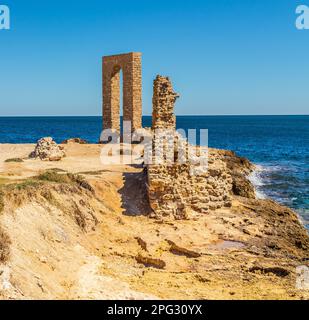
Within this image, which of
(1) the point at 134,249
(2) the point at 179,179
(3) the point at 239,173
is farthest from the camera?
(3) the point at 239,173

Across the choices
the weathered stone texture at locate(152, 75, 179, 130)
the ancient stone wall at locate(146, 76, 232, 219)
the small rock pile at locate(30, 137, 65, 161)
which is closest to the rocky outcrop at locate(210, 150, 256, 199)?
the ancient stone wall at locate(146, 76, 232, 219)

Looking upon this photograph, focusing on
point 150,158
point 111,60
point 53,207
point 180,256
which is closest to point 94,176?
point 150,158

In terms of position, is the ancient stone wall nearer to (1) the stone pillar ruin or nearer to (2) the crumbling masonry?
(2) the crumbling masonry

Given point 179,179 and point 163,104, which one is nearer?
point 179,179

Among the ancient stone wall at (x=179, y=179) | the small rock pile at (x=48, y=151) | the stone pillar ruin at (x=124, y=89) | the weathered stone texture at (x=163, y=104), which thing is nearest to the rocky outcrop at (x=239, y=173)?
the ancient stone wall at (x=179, y=179)

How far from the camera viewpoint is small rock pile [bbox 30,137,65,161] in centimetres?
2225

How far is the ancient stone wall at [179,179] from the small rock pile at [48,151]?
23.7 feet

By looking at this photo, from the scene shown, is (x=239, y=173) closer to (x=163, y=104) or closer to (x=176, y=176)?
(x=163, y=104)

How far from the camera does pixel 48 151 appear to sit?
2261 centimetres

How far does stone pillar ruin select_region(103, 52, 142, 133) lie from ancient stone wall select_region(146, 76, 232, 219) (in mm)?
11367

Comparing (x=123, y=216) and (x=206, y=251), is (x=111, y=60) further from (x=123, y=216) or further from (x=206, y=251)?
(x=206, y=251)

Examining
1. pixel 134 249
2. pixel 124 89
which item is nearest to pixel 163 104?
pixel 134 249

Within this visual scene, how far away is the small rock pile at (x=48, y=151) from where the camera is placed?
22.2 metres

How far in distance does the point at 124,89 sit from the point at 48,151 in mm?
7964
